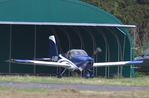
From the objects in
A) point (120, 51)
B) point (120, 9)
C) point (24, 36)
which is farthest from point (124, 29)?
point (120, 9)

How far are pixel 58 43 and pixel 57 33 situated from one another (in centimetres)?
70

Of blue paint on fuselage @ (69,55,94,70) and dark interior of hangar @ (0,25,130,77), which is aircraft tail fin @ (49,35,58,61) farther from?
blue paint on fuselage @ (69,55,94,70)

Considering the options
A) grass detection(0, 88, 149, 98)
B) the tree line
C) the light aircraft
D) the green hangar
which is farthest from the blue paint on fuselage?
the tree line

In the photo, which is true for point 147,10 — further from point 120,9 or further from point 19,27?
point 19,27

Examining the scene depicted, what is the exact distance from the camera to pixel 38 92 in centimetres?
1823

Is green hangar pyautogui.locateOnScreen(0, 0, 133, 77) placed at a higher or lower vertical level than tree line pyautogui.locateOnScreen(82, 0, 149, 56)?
lower

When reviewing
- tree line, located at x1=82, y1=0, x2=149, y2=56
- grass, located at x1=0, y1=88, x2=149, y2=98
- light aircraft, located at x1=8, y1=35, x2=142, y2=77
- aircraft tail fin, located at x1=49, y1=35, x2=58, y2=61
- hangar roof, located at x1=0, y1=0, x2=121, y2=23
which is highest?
tree line, located at x1=82, y1=0, x2=149, y2=56

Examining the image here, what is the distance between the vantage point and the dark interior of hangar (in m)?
36.6

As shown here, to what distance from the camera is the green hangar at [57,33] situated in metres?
33.5

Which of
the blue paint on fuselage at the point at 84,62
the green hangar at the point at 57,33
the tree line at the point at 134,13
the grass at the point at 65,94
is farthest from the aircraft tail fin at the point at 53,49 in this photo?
the tree line at the point at 134,13

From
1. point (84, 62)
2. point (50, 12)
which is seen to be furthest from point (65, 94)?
point (50, 12)

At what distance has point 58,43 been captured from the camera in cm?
3881

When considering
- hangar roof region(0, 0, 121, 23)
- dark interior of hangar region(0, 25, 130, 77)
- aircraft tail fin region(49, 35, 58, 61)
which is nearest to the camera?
hangar roof region(0, 0, 121, 23)

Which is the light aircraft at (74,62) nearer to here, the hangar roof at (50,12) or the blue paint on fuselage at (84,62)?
the blue paint on fuselage at (84,62)
